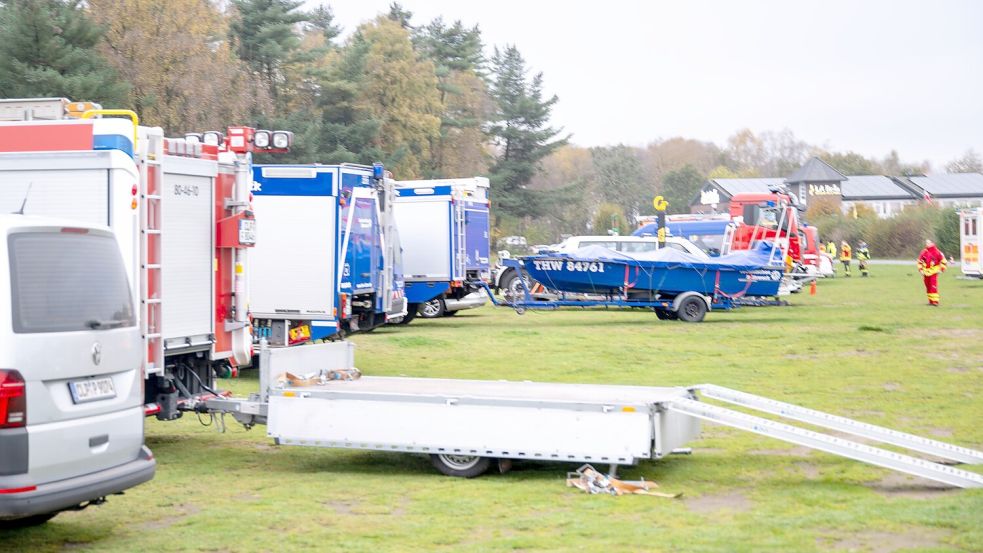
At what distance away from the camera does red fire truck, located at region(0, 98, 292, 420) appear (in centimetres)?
909

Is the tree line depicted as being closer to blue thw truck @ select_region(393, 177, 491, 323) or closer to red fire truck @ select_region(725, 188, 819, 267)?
blue thw truck @ select_region(393, 177, 491, 323)

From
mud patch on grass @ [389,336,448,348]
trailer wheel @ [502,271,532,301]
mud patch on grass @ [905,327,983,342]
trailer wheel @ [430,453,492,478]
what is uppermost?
trailer wheel @ [502,271,532,301]

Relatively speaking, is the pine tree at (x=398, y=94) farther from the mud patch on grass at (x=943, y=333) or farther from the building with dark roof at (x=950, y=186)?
the building with dark roof at (x=950, y=186)

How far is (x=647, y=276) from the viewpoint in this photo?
26359 millimetres

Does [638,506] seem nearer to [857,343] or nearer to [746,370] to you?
[746,370]

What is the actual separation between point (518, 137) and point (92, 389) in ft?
227

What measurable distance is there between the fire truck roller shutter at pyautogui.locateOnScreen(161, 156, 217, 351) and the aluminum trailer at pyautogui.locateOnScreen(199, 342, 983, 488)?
2.70 ft

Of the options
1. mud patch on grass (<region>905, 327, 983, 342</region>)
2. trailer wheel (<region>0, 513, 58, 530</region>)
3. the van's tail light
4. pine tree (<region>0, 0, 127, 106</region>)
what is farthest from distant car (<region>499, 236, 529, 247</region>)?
the van's tail light

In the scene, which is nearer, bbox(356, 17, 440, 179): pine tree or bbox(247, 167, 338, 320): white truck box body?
bbox(247, 167, 338, 320): white truck box body

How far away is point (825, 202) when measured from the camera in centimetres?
10375

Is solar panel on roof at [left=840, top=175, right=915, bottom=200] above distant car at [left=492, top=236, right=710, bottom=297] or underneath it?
above

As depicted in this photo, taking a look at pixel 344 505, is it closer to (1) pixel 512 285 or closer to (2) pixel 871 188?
(1) pixel 512 285

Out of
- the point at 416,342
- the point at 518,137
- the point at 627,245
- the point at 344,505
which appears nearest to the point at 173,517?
the point at 344,505

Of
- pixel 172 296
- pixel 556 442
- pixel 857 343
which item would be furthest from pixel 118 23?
pixel 556 442
